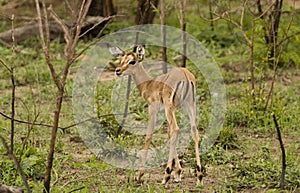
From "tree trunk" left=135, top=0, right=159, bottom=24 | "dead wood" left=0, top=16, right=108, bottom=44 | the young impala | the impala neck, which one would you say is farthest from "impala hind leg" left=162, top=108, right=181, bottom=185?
"dead wood" left=0, top=16, right=108, bottom=44

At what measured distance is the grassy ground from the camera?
5316mm

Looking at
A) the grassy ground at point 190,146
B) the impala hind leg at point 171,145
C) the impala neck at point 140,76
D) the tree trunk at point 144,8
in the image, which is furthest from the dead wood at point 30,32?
the impala hind leg at point 171,145

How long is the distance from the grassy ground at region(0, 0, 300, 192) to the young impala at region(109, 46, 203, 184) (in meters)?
0.21

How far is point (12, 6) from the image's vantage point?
14.2 metres

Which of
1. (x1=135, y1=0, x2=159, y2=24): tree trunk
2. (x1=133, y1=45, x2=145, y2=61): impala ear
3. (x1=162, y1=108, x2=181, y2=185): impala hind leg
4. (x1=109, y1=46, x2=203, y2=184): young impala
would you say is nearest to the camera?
(x1=162, y1=108, x2=181, y2=185): impala hind leg

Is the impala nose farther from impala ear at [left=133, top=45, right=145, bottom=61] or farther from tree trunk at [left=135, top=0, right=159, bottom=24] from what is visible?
tree trunk at [left=135, top=0, right=159, bottom=24]

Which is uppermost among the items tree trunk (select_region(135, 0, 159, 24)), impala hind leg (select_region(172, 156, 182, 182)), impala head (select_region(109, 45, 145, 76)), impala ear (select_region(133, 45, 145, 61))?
tree trunk (select_region(135, 0, 159, 24))

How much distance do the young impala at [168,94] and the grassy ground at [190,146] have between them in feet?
0.70

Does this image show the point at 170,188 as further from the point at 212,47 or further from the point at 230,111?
the point at 212,47

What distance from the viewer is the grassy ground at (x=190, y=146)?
17.4 feet

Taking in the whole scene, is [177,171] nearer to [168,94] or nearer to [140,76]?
[168,94]

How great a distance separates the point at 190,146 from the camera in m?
6.41

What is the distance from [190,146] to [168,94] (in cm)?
102

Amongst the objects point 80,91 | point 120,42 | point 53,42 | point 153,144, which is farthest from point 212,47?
point 153,144
